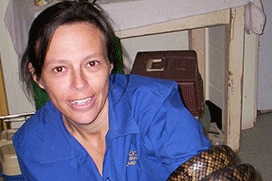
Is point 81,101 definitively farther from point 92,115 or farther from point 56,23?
point 56,23

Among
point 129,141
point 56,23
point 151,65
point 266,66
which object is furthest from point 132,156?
point 266,66

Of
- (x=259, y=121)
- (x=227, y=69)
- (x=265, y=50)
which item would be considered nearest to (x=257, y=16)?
(x=227, y=69)

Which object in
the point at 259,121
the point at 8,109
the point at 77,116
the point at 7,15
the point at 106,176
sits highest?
the point at 7,15

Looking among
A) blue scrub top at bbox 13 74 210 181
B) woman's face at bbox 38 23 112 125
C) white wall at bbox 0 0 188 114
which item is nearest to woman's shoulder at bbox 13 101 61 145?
blue scrub top at bbox 13 74 210 181

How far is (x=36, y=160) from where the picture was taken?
143cm

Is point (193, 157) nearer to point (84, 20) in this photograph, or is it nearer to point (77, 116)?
point (77, 116)

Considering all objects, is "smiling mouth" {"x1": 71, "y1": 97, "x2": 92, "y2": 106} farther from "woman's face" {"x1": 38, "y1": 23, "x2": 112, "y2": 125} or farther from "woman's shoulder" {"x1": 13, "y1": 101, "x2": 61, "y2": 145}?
"woman's shoulder" {"x1": 13, "y1": 101, "x2": 61, "y2": 145}

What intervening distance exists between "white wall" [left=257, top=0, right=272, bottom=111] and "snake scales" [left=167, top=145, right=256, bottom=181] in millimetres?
1806

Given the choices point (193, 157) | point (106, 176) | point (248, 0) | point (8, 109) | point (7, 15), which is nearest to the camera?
point (193, 157)

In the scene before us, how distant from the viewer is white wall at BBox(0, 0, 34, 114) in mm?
2861

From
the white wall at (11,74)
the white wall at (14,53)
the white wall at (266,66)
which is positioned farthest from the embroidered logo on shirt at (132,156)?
the white wall at (266,66)

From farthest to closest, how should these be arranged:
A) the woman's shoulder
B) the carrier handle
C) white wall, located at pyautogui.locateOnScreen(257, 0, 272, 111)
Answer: white wall, located at pyautogui.locateOnScreen(257, 0, 272, 111) → the carrier handle → the woman's shoulder

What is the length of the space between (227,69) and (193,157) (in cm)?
144

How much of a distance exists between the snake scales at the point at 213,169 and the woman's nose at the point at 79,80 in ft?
1.03
